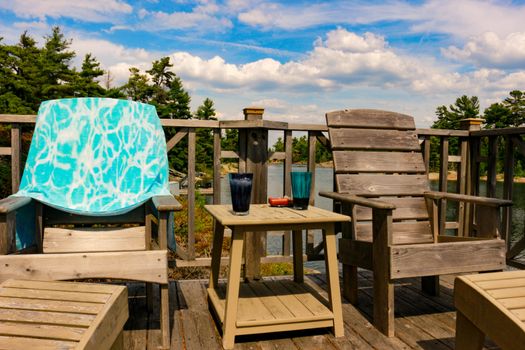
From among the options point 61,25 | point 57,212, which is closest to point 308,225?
point 57,212

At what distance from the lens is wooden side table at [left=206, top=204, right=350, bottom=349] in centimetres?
192

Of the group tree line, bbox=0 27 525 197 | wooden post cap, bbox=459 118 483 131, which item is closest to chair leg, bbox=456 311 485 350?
wooden post cap, bbox=459 118 483 131

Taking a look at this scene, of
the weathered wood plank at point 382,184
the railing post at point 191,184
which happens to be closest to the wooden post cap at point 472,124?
the weathered wood plank at point 382,184

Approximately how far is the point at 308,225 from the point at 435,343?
815mm

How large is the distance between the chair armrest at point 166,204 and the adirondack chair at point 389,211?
35.6 inches

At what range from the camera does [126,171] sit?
7.70ft

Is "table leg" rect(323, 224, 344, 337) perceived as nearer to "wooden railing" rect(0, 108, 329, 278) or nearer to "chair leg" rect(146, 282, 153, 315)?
"wooden railing" rect(0, 108, 329, 278)

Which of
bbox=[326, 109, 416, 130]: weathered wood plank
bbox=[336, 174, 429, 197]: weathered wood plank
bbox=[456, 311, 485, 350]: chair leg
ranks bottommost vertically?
bbox=[456, 311, 485, 350]: chair leg

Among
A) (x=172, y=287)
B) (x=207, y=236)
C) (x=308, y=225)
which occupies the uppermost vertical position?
(x=308, y=225)

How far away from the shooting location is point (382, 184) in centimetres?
267

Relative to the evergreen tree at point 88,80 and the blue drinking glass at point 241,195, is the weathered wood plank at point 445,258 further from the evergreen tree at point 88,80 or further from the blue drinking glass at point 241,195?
the evergreen tree at point 88,80

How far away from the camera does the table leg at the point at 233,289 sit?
6.26 ft

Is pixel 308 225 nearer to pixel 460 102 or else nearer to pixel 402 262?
pixel 402 262

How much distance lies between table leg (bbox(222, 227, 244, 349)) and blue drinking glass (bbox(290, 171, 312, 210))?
1.49 ft
